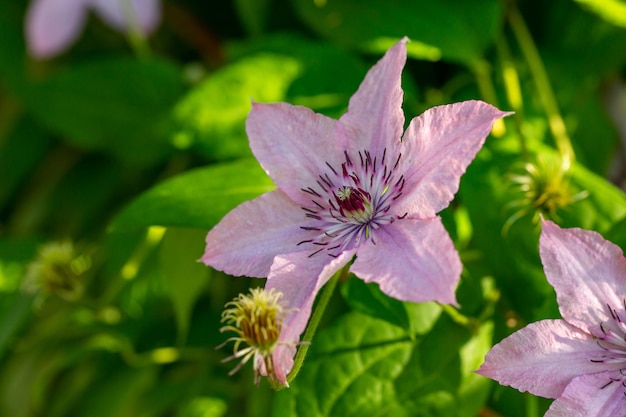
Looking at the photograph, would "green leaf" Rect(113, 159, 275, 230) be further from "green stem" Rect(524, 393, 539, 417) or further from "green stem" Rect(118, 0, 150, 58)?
"green stem" Rect(118, 0, 150, 58)

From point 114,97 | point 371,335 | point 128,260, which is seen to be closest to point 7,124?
point 114,97

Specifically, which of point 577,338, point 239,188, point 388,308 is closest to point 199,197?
point 239,188

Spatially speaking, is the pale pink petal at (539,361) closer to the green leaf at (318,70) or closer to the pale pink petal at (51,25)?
the green leaf at (318,70)

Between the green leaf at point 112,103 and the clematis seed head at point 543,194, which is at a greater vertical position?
the green leaf at point 112,103

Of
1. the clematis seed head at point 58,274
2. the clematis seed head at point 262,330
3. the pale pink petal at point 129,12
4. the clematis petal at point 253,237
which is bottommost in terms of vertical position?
the clematis seed head at point 58,274

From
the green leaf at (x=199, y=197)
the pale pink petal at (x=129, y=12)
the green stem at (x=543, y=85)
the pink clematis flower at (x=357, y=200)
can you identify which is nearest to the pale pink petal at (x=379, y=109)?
the pink clematis flower at (x=357, y=200)

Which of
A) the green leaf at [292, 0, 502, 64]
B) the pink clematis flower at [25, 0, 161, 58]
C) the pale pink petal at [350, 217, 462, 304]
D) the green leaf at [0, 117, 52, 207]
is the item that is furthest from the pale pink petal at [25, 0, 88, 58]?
the pale pink petal at [350, 217, 462, 304]

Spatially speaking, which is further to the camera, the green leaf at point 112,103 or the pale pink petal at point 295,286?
the green leaf at point 112,103
